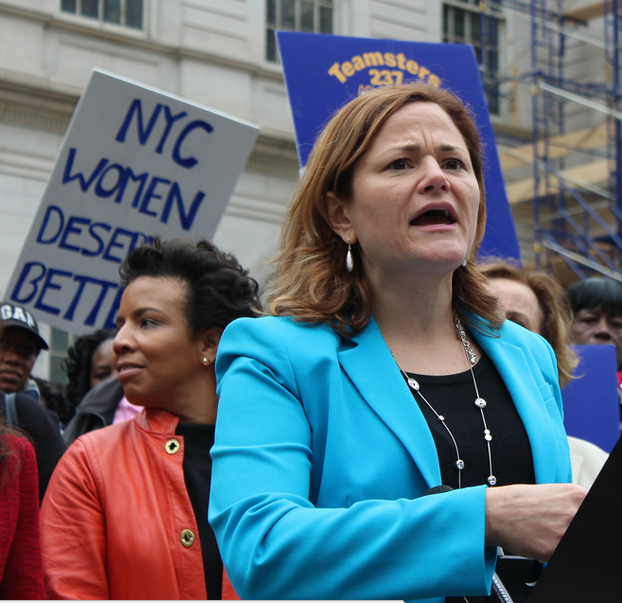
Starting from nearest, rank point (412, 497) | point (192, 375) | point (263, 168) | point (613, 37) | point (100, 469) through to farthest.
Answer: point (412, 497) < point (100, 469) < point (192, 375) < point (263, 168) < point (613, 37)

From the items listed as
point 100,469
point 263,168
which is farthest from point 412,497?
point 263,168

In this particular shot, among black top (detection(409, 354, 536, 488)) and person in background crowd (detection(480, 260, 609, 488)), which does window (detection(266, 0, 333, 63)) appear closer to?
person in background crowd (detection(480, 260, 609, 488))

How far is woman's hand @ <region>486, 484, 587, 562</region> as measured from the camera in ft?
3.77

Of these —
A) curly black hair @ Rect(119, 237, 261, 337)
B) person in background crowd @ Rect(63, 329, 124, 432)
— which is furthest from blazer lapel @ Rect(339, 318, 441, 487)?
person in background crowd @ Rect(63, 329, 124, 432)

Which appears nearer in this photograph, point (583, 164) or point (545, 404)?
point (545, 404)

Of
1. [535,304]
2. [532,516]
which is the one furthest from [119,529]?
[535,304]

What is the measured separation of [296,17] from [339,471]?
36.9 ft

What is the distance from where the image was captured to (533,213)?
550 inches

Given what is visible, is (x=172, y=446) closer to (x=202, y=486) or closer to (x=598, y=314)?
(x=202, y=486)

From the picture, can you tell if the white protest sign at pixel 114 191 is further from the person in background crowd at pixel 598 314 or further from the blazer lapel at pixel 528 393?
the blazer lapel at pixel 528 393

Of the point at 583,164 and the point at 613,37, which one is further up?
the point at 613,37

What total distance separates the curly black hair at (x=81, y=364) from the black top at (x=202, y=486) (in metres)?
1.95

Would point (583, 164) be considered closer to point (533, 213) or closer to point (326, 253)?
point (533, 213)

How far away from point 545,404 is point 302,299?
448 mm
